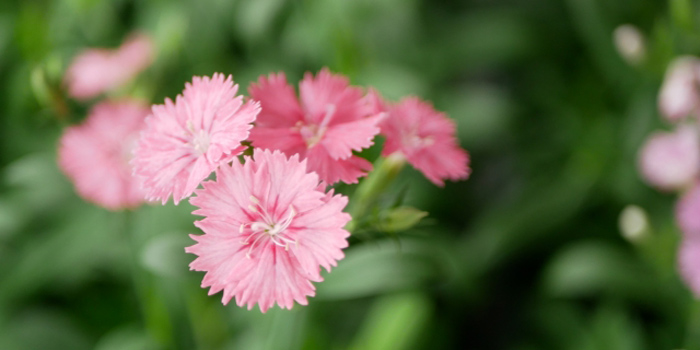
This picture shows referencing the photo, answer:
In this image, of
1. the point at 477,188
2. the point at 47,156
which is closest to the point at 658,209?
the point at 477,188

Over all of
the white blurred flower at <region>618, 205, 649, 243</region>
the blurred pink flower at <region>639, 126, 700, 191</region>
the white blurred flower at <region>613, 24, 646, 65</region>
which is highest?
the white blurred flower at <region>613, 24, 646, 65</region>

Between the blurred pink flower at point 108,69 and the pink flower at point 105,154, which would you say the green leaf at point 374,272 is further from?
the blurred pink flower at point 108,69

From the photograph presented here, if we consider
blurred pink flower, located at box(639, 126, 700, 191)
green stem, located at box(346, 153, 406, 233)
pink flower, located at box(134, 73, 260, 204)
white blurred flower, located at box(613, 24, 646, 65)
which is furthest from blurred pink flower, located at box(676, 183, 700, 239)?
pink flower, located at box(134, 73, 260, 204)

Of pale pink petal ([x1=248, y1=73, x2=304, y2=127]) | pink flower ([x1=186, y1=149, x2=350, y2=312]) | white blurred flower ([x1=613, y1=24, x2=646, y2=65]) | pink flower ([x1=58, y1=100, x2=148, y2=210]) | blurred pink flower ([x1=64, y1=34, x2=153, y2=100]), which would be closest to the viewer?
pink flower ([x1=186, y1=149, x2=350, y2=312])

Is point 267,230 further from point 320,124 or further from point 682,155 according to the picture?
point 682,155

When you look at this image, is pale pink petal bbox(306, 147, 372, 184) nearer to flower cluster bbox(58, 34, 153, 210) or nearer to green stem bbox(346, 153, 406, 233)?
green stem bbox(346, 153, 406, 233)

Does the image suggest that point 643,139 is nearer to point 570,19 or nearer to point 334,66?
point 570,19

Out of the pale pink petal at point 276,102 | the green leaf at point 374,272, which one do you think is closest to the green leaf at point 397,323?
the green leaf at point 374,272

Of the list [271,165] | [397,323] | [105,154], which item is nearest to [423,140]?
[271,165]
